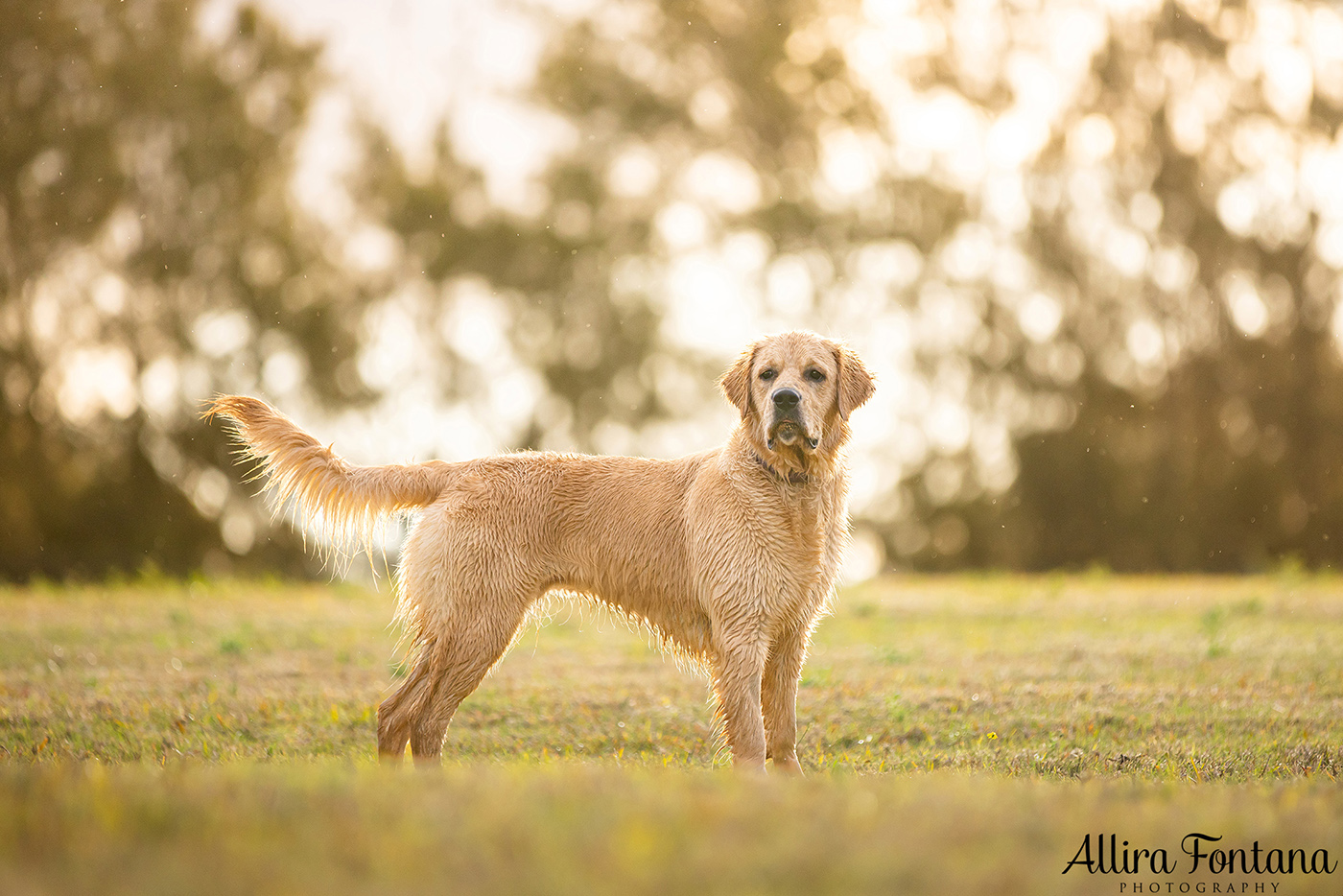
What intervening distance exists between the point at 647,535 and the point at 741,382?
1066 millimetres

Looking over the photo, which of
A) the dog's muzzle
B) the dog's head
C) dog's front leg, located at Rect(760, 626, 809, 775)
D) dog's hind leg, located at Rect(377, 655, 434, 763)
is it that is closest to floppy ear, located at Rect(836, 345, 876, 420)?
the dog's head

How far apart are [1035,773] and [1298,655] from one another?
4845mm

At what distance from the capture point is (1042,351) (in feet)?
71.0

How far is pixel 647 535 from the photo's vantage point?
6902mm

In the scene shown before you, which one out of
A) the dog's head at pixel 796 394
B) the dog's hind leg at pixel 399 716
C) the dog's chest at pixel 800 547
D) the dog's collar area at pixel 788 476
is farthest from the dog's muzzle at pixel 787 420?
the dog's hind leg at pixel 399 716

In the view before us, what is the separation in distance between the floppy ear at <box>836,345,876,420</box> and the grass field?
2.08 metres

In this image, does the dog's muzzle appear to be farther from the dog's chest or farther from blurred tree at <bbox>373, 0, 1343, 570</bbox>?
blurred tree at <bbox>373, 0, 1343, 570</bbox>

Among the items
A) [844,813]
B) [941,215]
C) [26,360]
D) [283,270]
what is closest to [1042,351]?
[941,215]

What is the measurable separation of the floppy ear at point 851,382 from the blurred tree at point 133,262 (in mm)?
15415

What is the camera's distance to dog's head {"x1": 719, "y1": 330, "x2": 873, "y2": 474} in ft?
21.4

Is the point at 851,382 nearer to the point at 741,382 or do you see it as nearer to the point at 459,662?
the point at 741,382

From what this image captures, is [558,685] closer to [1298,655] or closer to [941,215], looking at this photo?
[1298,655]

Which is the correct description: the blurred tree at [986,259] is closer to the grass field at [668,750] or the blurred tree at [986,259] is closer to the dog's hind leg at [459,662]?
the grass field at [668,750]

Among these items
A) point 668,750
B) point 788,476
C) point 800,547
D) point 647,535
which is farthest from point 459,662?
point 788,476
